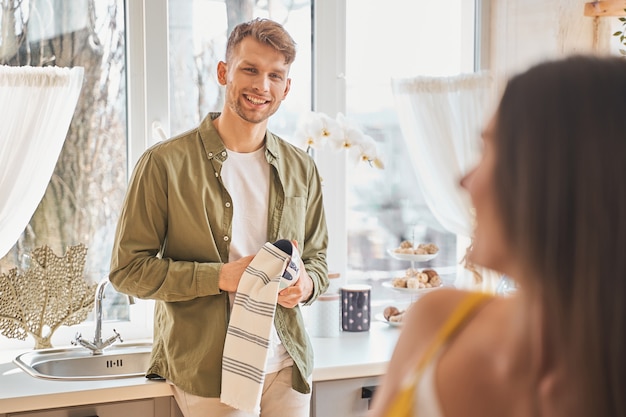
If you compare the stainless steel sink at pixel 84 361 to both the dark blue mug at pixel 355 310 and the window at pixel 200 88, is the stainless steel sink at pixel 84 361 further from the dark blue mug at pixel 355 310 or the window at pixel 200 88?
the dark blue mug at pixel 355 310

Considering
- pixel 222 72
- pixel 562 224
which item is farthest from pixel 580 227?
pixel 222 72

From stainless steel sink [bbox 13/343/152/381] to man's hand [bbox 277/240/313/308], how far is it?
2.07ft

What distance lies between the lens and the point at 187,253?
223 centimetres

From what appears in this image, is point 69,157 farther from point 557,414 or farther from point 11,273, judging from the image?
point 557,414

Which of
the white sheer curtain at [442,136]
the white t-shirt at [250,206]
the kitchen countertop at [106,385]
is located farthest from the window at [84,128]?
the white sheer curtain at [442,136]

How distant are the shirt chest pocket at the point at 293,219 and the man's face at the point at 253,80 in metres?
0.26

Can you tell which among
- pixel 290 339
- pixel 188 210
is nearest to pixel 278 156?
pixel 188 210

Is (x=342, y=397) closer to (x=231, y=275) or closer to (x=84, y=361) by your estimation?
(x=231, y=275)

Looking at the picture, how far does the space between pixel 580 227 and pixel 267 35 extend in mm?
1794

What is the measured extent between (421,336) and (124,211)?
5.17ft

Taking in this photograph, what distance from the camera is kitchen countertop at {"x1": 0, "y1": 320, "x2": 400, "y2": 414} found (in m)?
2.22

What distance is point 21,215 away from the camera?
2.65m

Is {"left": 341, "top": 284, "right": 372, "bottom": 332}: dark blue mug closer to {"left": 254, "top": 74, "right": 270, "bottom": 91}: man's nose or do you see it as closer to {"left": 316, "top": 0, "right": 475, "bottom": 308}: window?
{"left": 316, "top": 0, "right": 475, "bottom": 308}: window

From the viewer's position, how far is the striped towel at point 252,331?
213 centimetres
